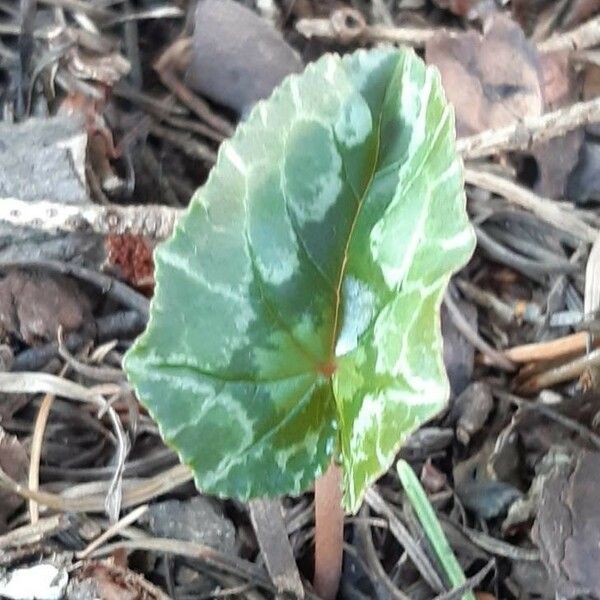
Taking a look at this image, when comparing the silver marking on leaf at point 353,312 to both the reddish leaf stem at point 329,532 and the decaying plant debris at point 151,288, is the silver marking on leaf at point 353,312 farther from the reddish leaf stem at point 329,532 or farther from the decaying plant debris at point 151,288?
the decaying plant debris at point 151,288

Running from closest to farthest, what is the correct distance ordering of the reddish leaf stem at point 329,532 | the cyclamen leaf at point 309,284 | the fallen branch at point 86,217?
the cyclamen leaf at point 309,284, the reddish leaf stem at point 329,532, the fallen branch at point 86,217

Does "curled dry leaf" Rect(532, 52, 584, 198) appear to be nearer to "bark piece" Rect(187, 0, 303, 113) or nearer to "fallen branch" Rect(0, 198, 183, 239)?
"bark piece" Rect(187, 0, 303, 113)

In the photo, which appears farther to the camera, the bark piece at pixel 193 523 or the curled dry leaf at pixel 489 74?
the curled dry leaf at pixel 489 74

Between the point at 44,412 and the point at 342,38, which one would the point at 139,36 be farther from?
the point at 44,412

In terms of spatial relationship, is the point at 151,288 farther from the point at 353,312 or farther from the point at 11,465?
the point at 353,312

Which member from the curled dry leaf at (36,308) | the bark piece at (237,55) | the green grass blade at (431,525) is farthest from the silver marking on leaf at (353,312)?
the bark piece at (237,55)

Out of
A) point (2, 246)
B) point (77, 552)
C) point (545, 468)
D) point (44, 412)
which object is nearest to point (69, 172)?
point (2, 246)

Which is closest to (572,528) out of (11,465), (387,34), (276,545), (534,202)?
(276,545)

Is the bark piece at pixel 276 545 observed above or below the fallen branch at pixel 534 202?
below
